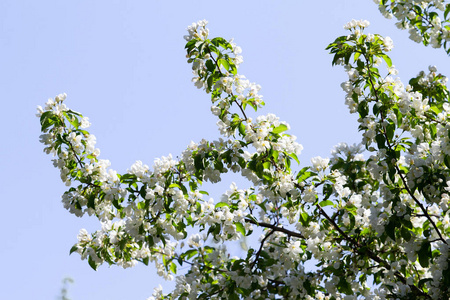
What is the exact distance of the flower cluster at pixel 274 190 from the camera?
370 centimetres

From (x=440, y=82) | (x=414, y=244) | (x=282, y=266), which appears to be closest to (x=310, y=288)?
(x=282, y=266)

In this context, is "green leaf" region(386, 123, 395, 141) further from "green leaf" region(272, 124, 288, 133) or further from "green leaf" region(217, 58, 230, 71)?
"green leaf" region(217, 58, 230, 71)

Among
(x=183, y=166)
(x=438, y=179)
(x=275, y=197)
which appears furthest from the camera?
(x=183, y=166)

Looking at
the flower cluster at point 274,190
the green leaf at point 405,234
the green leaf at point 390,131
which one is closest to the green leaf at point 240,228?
the flower cluster at point 274,190

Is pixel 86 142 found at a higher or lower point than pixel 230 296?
higher

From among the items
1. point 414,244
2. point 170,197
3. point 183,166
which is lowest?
point 414,244

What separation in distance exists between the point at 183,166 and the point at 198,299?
96 centimetres

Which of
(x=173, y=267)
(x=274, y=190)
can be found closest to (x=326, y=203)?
(x=274, y=190)

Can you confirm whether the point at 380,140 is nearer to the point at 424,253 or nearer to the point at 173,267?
the point at 424,253

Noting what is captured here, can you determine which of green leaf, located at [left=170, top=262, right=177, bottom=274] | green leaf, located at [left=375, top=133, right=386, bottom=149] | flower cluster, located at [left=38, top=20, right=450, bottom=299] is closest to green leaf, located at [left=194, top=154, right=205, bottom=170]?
flower cluster, located at [left=38, top=20, right=450, bottom=299]

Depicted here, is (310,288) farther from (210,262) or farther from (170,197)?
(170,197)

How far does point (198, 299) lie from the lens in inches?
155

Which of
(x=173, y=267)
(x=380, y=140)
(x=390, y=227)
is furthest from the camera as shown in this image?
(x=173, y=267)

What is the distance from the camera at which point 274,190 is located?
3.74 meters
